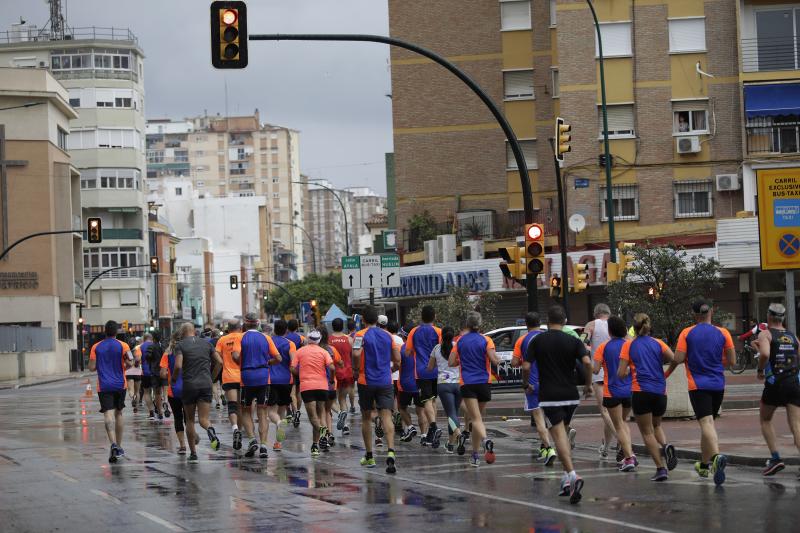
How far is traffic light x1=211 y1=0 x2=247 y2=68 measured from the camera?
1886 centimetres

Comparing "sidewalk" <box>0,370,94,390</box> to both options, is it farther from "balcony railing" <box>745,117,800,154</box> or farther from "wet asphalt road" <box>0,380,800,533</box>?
"wet asphalt road" <box>0,380,800,533</box>

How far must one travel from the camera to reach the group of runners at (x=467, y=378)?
45.2ft

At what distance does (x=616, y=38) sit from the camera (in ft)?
152

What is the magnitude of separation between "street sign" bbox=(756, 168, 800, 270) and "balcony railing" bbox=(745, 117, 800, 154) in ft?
87.3

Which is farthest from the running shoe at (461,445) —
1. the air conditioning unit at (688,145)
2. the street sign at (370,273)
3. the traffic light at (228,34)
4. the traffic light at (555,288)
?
the air conditioning unit at (688,145)

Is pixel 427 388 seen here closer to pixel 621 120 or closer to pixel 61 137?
pixel 621 120

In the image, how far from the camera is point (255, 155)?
19075 cm

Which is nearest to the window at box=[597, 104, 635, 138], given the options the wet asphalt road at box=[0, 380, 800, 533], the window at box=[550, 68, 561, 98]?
the window at box=[550, 68, 561, 98]

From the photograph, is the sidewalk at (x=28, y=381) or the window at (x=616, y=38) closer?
the window at (x=616, y=38)

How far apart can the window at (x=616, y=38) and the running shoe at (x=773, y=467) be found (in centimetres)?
3369

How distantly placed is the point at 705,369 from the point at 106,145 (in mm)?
84902

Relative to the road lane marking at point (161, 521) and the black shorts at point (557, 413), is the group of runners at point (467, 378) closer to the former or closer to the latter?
the black shorts at point (557, 413)

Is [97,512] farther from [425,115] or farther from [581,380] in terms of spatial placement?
[425,115]

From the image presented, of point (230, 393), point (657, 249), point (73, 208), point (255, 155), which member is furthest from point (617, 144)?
point (255, 155)
